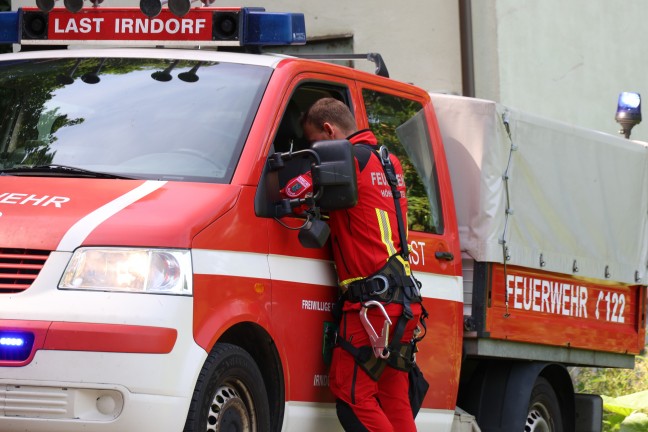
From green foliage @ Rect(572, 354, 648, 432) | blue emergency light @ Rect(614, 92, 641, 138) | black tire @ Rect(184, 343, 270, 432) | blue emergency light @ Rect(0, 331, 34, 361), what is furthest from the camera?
green foliage @ Rect(572, 354, 648, 432)

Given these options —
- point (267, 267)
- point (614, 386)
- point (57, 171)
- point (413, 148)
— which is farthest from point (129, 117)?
point (614, 386)

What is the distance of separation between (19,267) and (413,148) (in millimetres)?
2859

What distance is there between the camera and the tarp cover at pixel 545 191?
308 inches

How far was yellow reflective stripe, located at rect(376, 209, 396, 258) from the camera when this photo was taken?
6172mm

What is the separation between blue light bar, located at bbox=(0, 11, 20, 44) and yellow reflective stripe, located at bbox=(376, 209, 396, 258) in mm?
2049

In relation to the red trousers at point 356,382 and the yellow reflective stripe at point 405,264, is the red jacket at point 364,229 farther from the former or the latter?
the red trousers at point 356,382

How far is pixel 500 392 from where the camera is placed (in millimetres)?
8039

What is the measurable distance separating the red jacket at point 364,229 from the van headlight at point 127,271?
1158 mm

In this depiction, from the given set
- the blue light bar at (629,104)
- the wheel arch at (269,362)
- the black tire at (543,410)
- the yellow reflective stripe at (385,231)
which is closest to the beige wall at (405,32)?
the blue light bar at (629,104)

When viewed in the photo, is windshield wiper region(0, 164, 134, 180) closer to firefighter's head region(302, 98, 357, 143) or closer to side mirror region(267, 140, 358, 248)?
side mirror region(267, 140, 358, 248)

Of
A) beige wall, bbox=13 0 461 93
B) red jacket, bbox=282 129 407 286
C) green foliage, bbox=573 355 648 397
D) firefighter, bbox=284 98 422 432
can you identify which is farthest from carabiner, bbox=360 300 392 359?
beige wall, bbox=13 0 461 93

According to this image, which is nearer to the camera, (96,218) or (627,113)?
(96,218)

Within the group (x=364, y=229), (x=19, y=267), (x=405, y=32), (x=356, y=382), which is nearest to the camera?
(x=19, y=267)

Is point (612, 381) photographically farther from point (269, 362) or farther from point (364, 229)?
point (269, 362)
